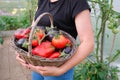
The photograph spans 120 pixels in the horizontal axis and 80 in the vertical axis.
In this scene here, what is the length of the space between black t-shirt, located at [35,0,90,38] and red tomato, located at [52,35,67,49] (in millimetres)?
140

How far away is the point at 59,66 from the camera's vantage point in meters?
1.20

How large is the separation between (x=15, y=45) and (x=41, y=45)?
0.13 m

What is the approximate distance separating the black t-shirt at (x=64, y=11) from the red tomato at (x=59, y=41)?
14 centimetres

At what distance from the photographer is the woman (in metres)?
1.19

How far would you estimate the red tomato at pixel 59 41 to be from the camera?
116 centimetres

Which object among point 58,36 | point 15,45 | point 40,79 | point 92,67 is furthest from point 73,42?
point 92,67

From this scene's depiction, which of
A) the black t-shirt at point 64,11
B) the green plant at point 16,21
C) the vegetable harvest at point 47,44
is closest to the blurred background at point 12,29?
the green plant at point 16,21

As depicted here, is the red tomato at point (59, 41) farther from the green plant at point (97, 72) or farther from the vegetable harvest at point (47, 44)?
the green plant at point (97, 72)

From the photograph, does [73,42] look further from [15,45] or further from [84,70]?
[84,70]

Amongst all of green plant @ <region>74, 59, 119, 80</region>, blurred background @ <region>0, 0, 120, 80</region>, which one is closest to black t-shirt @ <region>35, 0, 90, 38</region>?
green plant @ <region>74, 59, 119, 80</region>

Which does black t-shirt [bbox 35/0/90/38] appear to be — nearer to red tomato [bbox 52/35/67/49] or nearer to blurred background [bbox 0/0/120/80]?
red tomato [bbox 52/35/67/49]

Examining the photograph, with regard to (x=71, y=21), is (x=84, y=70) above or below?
below

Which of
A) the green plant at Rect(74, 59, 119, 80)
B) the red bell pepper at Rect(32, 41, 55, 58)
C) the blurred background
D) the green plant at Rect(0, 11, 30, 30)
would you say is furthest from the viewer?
the green plant at Rect(0, 11, 30, 30)

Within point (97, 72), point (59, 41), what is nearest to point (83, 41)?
point (59, 41)
